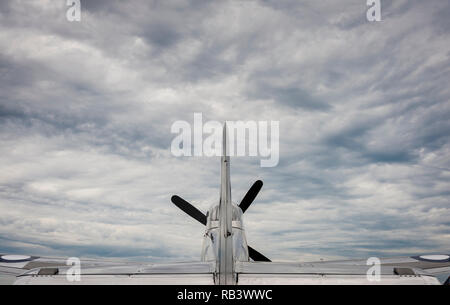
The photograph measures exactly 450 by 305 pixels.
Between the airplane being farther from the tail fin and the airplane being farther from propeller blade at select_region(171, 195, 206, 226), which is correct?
propeller blade at select_region(171, 195, 206, 226)

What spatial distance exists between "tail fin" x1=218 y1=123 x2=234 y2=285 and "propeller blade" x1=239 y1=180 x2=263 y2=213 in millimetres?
9743

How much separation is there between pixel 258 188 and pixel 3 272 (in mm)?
10464

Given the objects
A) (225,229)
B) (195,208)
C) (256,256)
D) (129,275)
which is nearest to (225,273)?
(225,229)

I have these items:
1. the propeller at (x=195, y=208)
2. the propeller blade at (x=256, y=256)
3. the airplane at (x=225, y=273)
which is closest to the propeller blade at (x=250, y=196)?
the propeller at (x=195, y=208)

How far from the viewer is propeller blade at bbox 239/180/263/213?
52.3 feet

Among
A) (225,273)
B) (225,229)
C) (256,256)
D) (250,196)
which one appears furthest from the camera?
(250,196)

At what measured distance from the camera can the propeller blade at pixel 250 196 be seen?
1593 cm

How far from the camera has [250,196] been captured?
630 inches

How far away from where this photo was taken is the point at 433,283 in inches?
193

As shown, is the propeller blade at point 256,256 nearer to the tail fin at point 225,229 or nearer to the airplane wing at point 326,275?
the airplane wing at point 326,275

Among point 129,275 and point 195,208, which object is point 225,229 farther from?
point 195,208

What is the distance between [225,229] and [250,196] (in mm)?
10457
